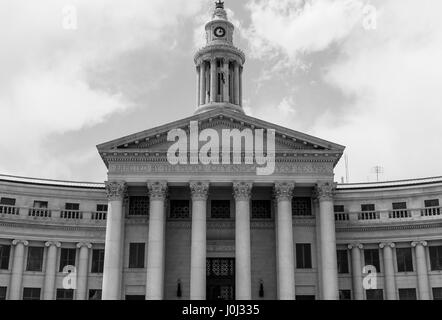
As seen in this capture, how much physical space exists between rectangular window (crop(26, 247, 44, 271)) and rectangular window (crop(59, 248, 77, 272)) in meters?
2.15

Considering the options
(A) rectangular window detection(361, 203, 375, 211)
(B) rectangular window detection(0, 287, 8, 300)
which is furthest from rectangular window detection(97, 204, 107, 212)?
(A) rectangular window detection(361, 203, 375, 211)

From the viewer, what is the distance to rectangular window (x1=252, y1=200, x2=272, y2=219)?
185 ft

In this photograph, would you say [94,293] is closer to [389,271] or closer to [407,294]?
[389,271]

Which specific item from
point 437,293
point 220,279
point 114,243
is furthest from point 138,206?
point 437,293

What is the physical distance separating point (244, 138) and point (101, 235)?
19.7 meters

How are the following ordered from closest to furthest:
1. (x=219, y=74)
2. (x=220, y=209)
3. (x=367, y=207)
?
(x=220, y=209)
(x=367, y=207)
(x=219, y=74)

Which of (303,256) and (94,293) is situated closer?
(303,256)

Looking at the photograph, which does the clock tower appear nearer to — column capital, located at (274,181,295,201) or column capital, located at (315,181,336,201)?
column capital, located at (274,181,295,201)

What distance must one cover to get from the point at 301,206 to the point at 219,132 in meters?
11.5

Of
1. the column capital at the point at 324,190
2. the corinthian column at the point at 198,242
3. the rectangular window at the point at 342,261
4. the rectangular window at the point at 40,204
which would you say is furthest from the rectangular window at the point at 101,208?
the rectangular window at the point at 342,261

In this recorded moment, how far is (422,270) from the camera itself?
183ft

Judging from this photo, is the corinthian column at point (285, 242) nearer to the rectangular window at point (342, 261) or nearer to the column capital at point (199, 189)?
the column capital at point (199, 189)

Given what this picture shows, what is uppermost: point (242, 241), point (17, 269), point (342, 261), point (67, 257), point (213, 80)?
point (213, 80)

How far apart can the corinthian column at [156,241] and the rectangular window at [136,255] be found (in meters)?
3.25
